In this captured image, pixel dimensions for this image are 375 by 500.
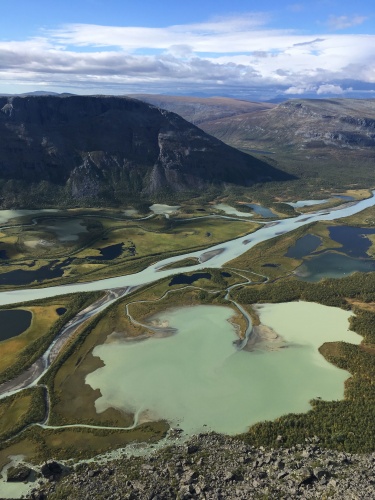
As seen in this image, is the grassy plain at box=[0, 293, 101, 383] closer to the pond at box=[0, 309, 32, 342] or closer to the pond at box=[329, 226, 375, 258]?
the pond at box=[0, 309, 32, 342]

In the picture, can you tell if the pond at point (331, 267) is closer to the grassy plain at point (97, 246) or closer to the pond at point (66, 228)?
the grassy plain at point (97, 246)

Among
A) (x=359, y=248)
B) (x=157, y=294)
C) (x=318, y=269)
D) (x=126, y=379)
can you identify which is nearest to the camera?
(x=126, y=379)

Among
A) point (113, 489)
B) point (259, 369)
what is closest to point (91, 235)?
point (259, 369)

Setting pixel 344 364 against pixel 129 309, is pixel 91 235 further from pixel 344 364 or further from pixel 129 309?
pixel 344 364

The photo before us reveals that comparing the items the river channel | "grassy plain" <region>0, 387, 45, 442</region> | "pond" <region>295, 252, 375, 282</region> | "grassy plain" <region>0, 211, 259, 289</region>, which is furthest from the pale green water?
"grassy plain" <region>0, 211, 259, 289</region>

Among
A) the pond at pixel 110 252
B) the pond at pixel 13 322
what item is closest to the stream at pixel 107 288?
the pond at pixel 13 322

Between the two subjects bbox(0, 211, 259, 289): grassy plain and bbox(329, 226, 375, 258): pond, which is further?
bbox(329, 226, 375, 258): pond
